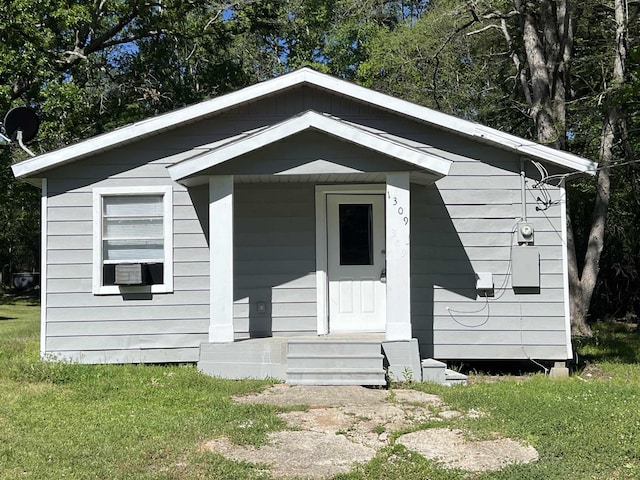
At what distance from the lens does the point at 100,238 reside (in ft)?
25.7

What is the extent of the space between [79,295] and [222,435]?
148 inches

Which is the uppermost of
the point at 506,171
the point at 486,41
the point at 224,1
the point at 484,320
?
the point at 224,1

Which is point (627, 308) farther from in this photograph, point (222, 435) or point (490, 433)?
point (222, 435)

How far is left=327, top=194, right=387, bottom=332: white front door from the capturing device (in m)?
8.20

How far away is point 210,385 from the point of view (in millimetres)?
6664

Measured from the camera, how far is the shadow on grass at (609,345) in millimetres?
9386

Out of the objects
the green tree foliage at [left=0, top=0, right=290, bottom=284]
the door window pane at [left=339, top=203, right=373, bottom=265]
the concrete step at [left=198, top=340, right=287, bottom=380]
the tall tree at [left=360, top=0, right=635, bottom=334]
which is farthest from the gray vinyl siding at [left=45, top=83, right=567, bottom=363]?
the green tree foliage at [left=0, top=0, right=290, bottom=284]

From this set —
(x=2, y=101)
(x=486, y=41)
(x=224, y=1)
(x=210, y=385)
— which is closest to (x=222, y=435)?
(x=210, y=385)

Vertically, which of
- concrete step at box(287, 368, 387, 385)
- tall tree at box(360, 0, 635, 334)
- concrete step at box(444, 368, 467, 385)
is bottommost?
concrete step at box(444, 368, 467, 385)

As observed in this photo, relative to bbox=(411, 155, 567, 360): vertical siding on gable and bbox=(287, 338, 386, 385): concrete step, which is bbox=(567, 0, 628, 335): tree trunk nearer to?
bbox=(411, 155, 567, 360): vertical siding on gable

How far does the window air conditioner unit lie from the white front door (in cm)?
243

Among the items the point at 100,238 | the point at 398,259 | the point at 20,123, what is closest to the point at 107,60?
the point at 20,123

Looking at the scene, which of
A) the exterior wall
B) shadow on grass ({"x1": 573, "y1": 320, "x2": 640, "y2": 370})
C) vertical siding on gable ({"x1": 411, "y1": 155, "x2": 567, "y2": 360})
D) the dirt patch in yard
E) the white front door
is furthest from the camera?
shadow on grass ({"x1": 573, "y1": 320, "x2": 640, "y2": 370})

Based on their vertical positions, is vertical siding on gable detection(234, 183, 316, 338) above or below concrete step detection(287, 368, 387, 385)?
above
